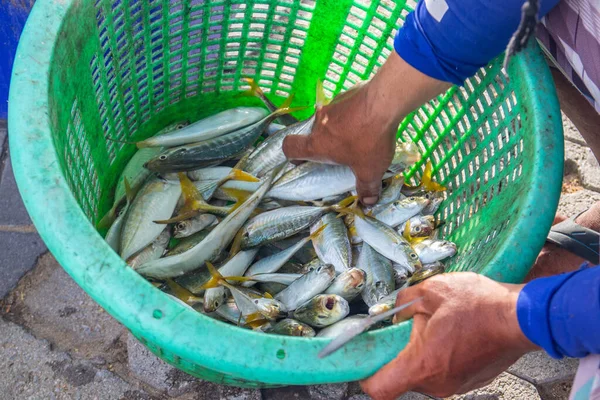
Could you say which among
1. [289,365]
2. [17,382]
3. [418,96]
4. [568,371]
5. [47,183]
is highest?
[418,96]

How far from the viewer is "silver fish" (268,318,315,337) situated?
168 cm

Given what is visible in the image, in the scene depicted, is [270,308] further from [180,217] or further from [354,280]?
[180,217]

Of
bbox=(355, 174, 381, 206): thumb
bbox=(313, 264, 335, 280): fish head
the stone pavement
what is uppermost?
bbox=(355, 174, 381, 206): thumb

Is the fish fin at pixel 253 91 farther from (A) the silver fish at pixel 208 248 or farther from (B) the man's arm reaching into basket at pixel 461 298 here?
(B) the man's arm reaching into basket at pixel 461 298

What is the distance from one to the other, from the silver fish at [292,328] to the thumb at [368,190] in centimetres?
49

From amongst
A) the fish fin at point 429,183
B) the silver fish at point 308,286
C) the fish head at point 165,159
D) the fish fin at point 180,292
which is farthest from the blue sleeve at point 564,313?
the fish head at point 165,159

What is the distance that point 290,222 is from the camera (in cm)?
195

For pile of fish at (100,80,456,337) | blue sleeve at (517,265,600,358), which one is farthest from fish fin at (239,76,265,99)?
blue sleeve at (517,265,600,358)

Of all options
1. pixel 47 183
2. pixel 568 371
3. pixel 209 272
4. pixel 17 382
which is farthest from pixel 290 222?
pixel 568 371

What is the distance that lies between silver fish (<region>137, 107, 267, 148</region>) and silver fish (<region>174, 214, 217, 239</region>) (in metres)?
0.31

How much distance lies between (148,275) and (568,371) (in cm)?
162

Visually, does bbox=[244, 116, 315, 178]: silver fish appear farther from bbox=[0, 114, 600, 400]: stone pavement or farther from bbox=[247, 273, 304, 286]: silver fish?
bbox=[0, 114, 600, 400]: stone pavement

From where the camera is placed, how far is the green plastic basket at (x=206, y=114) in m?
1.14

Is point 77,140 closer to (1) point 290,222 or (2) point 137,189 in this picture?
(2) point 137,189
